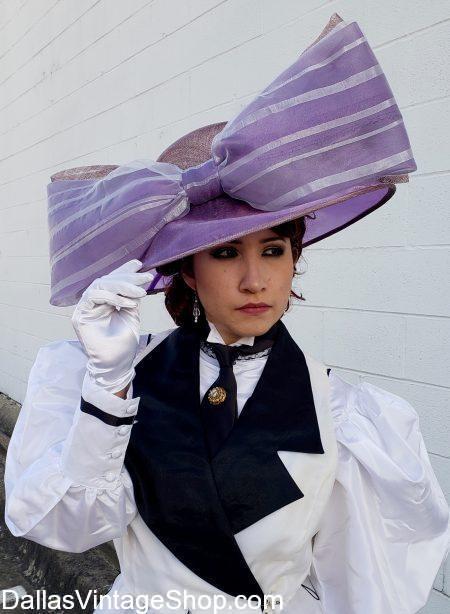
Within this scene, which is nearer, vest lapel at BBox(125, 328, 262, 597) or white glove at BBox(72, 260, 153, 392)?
white glove at BBox(72, 260, 153, 392)

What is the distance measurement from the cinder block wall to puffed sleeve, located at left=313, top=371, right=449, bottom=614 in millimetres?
555

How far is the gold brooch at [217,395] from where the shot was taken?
3.92ft

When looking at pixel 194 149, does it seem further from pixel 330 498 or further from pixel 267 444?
pixel 330 498

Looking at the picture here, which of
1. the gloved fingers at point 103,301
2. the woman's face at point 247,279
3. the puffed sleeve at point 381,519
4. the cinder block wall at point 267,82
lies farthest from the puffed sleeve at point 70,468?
the cinder block wall at point 267,82

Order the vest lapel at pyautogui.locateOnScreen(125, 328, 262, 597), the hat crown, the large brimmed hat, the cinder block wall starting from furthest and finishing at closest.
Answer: the cinder block wall, the hat crown, the vest lapel at pyautogui.locateOnScreen(125, 328, 262, 597), the large brimmed hat

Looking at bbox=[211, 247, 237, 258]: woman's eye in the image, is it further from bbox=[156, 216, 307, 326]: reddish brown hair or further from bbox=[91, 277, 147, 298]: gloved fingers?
bbox=[91, 277, 147, 298]: gloved fingers

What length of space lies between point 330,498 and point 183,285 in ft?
1.80

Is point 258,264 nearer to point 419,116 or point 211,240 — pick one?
point 211,240

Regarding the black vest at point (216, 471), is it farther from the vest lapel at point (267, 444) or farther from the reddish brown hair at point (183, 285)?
the reddish brown hair at point (183, 285)

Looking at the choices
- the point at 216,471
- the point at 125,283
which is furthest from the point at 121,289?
the point at 216,471

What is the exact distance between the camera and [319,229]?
1433mm

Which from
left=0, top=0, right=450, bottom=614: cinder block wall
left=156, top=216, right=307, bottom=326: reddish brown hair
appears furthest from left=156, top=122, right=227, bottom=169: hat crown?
left=0, top=0, right=450, bottom=614: cinder block wall

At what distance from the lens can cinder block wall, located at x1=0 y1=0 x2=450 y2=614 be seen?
66.2 inches

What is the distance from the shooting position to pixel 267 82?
2143mm
